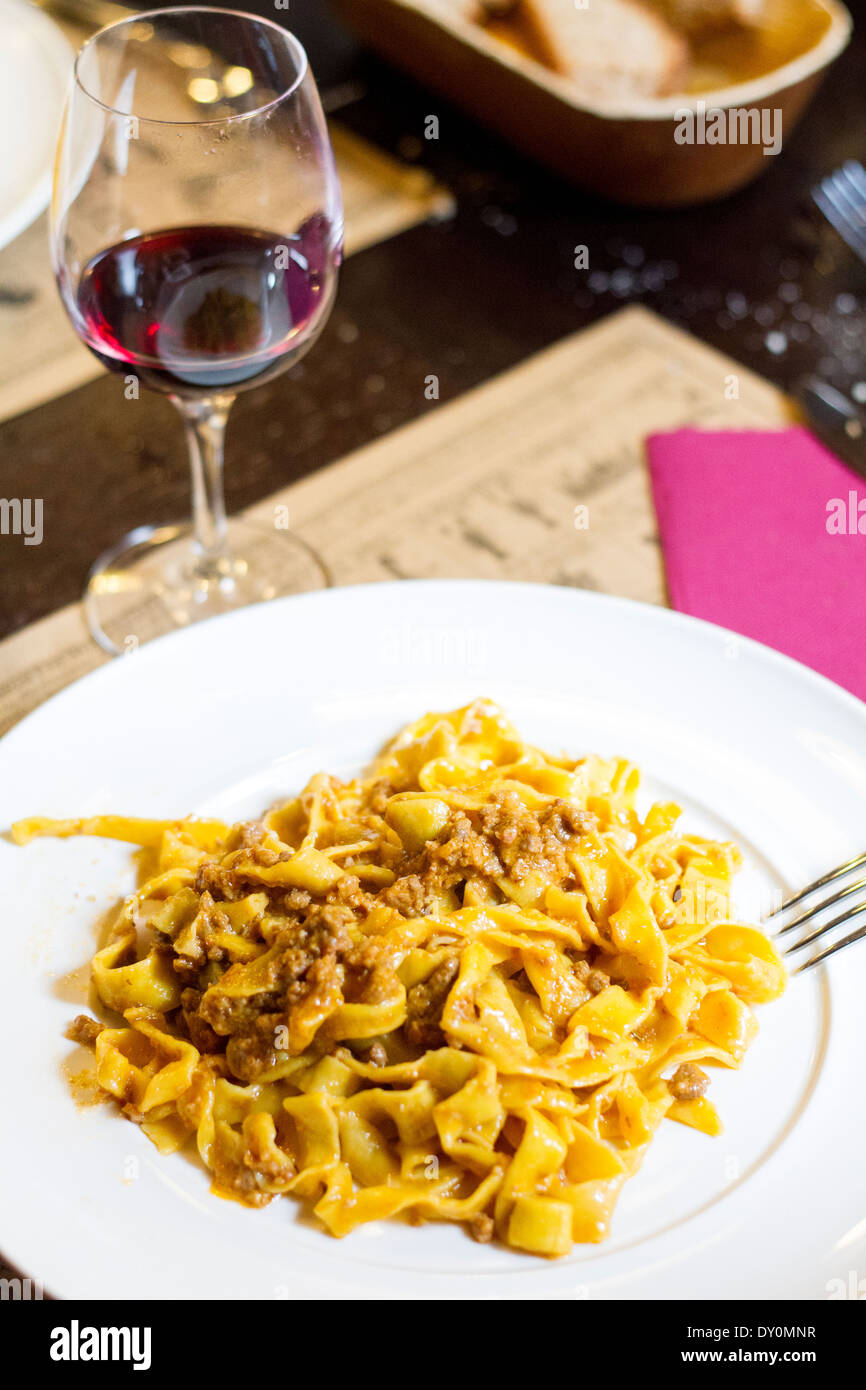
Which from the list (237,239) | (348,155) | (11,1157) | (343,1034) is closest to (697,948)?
(343,1034)

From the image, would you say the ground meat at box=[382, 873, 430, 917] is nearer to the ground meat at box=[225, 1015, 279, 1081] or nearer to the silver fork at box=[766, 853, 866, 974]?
the ground meat at box=[225, 1015, 279, 1081]

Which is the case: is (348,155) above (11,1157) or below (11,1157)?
above

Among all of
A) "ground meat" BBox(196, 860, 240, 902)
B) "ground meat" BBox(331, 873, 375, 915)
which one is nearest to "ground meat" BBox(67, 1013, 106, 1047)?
"ground meat" BBox(196, 860, 240, 902)

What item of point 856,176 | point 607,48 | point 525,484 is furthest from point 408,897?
point 856,176

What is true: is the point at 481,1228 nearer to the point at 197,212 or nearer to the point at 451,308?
the point at 197,212

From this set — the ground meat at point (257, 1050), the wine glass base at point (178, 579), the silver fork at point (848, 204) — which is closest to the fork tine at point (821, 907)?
the ground meat at point (257, 1050)
